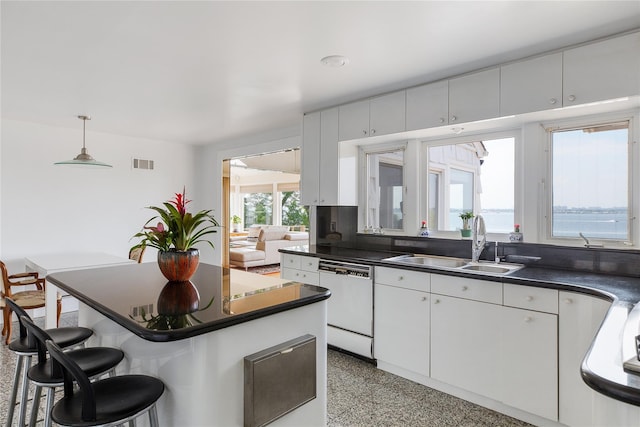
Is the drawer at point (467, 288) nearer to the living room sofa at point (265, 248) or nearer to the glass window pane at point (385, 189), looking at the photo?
the glass window pane at point (385, 189)

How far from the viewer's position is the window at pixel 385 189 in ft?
12.2

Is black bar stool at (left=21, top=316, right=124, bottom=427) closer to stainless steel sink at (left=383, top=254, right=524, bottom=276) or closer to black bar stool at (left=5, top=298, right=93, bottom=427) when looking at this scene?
black bar stool at (left=5, top=298, right=93, bottom=427)

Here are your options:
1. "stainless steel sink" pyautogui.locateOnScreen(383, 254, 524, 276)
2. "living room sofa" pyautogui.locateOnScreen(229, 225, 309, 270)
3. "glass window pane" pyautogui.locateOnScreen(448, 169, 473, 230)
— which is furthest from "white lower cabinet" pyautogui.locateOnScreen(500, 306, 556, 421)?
"living room sofa" pyautogui.locateOnScreen(229, 225, 309, 270)

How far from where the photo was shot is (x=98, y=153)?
5.21 m

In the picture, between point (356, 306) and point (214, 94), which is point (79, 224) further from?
point (356, 306)

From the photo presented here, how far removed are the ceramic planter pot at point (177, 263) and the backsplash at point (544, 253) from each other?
2.15m

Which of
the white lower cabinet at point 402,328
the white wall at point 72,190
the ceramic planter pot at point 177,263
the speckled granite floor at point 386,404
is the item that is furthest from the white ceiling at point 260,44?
the speckled granite floor at point 386,404

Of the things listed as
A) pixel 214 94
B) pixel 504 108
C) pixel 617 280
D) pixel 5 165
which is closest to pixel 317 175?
pixel 214 94

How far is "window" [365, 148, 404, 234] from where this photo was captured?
3719 millimetres

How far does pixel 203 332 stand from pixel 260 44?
73.8 inches

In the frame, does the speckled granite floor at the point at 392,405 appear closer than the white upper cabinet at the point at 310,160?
Yes

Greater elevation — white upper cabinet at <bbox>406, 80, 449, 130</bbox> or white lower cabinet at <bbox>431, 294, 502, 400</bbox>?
white upper cabinet at <bbox>406, 80, 449, 130</bbox>

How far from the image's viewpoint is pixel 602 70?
7.29ft

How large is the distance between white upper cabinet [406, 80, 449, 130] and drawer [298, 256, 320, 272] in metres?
1.49
